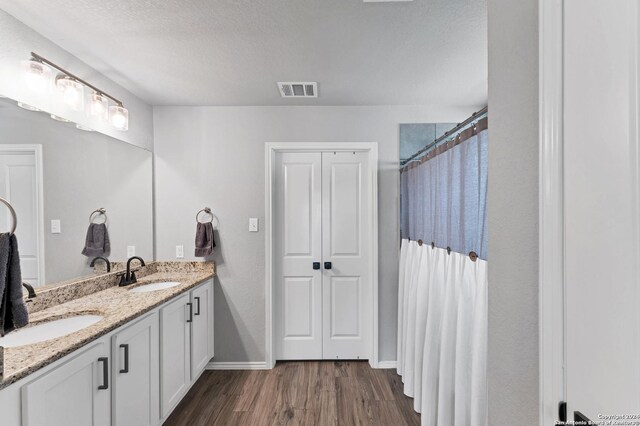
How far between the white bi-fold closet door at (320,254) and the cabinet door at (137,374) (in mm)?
1238

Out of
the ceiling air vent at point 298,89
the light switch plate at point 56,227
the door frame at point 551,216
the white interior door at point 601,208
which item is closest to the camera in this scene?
the white interior door at point 601,208

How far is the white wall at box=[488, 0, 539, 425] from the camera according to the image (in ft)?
2.49

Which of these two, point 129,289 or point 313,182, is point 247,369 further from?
point 313,182

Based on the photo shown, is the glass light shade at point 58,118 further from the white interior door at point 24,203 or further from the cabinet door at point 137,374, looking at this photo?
the cabinet door at point 137,374

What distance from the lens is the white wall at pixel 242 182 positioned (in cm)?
290

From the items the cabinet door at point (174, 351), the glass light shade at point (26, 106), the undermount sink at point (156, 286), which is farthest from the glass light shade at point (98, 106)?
the cabinet door at point (174, 351)

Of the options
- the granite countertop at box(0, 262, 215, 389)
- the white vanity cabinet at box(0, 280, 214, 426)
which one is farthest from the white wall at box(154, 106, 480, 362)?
the white vanity cabinet at box(0, 280, 214, 426)

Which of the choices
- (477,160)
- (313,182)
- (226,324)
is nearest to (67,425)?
(226,324)

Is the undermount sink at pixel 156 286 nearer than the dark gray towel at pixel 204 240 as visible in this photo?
Yes

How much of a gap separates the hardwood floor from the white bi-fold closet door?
24 centimetres

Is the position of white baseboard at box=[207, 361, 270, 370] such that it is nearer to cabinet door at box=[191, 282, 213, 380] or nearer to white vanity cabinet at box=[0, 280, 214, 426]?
cabinet door at box=[191, 282, 213, 380]

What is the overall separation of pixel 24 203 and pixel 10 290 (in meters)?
0.71

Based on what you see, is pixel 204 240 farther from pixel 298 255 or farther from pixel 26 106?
pixel 26 106

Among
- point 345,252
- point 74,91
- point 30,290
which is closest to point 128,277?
point 30,290
